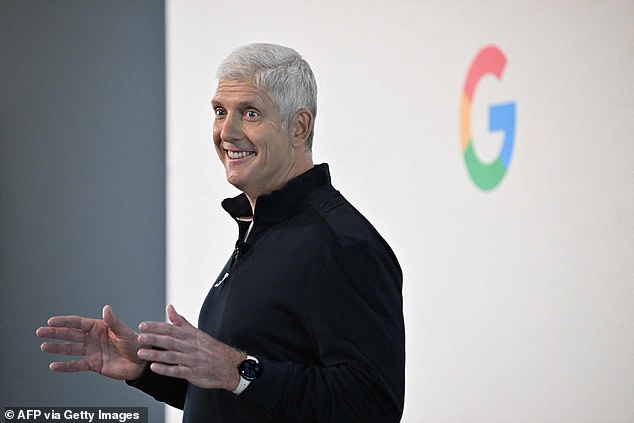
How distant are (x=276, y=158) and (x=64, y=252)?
2837 mm

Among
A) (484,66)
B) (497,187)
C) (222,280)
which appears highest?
(484,66)

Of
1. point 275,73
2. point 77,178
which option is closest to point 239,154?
point 275,73

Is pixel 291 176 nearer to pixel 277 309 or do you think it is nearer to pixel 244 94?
pixel 244 94

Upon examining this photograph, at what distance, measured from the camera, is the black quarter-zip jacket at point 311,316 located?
1.42 metres

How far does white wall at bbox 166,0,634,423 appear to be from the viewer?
3352 mm

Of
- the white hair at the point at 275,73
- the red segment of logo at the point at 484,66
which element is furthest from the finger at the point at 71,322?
the red segment of logo at the point at 484,66

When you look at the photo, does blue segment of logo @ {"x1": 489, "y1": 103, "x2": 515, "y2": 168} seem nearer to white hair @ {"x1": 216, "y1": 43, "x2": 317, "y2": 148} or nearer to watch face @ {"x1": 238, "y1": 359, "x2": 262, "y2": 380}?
white hair @ {"x1": 216, "y1": 43, "x2": 317, "y2": 148}

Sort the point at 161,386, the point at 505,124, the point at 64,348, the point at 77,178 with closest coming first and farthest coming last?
the point at 64,348 < the point at 161,386 < the point at 505,124 < the point at 77,178

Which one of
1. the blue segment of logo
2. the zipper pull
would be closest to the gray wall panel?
the blue segment of logo

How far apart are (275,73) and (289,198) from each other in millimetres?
218

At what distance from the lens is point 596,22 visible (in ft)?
11.0

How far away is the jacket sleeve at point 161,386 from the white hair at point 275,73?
529mm

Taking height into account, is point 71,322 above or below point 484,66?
below

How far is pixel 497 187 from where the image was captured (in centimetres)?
352
